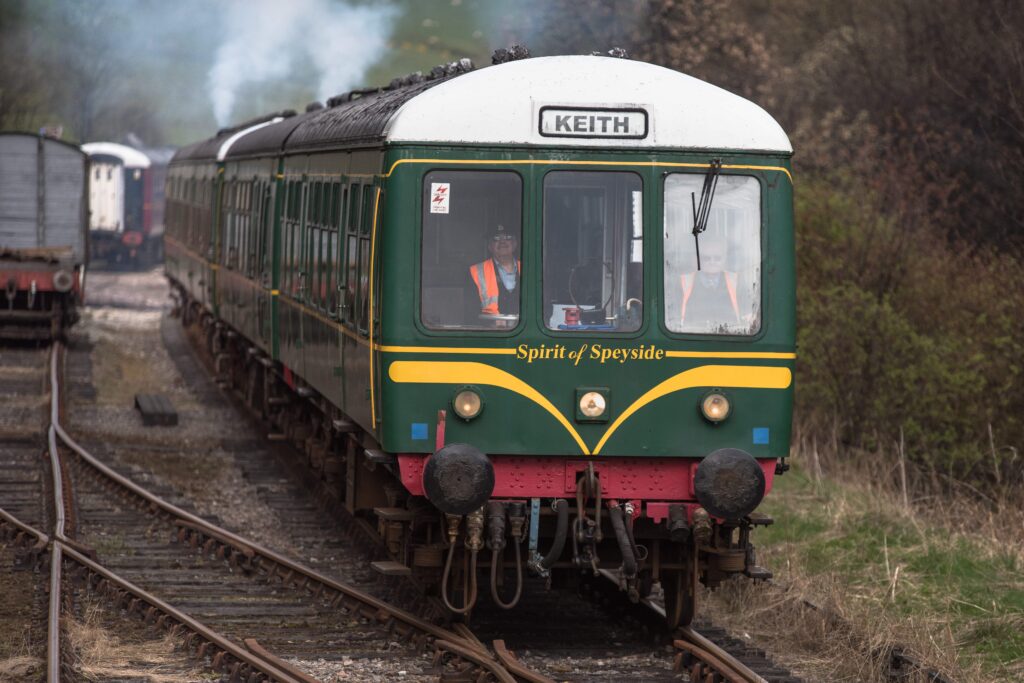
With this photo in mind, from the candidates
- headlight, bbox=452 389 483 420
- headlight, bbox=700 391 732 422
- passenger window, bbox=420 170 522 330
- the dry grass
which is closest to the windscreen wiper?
headlight, bbox=700 391 732 422

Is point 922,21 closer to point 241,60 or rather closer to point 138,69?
point 241,60

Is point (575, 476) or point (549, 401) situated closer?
point (549, 401)

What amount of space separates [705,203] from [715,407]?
103 centimetres

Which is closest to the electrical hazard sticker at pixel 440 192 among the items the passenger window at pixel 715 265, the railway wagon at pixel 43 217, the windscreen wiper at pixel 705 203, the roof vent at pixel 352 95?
the passenger window at pixel 715 265

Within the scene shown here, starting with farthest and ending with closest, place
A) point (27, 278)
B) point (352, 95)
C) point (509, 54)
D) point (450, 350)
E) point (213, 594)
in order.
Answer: point (27, 278)
point (352, 95)
point (213, 594)
point (509, 54)
point (450, 350)

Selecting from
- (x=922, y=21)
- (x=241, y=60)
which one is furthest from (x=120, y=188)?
(x=922, y=21)

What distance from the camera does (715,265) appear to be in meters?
8.51

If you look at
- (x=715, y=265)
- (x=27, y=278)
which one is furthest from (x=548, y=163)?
(x=27, y=278)

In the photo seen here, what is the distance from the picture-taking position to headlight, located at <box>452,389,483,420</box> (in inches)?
330

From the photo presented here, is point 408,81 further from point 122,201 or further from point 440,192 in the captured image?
point 122,201

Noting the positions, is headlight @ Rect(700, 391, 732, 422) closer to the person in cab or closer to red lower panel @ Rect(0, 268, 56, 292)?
the person in cab

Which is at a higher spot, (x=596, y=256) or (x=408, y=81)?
(x=408, y=81)

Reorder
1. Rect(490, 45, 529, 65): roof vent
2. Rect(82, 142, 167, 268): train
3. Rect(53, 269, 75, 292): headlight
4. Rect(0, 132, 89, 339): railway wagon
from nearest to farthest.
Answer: Rect(490, 45, 529, 65): roof vent, Rect(53, 269, 75, 292): headlight, Rect(0, 132, 89, 339): railway wagon, Rect(82, 142, 167, 268): train

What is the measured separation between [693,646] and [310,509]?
5.58m
